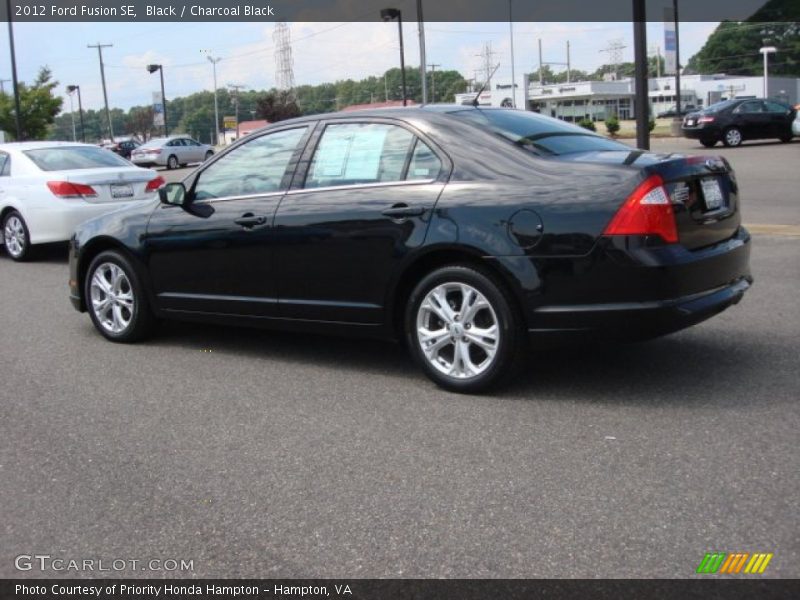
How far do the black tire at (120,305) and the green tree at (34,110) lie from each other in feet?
167

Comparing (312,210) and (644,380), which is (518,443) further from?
(312,210)

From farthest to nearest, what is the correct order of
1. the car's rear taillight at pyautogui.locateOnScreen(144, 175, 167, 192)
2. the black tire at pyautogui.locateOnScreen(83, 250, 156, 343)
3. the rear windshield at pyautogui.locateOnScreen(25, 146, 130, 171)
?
the rear windshield at pyautogui.locateOnScreen(25, 146, 130, 171) → the car's rear taillight at pyautogui.locateOnScreen(144, 175, 167, 192) → the black tire at pyautogui.locateOnScreen(83, 250, 156, 343)

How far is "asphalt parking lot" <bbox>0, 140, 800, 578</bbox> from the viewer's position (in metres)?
3.35

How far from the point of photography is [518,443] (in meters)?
4.39

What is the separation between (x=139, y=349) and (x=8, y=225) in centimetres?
635

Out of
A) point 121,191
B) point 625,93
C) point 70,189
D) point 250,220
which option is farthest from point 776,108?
point 625,93

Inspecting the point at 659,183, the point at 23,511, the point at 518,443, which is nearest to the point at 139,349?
the point at 23,511

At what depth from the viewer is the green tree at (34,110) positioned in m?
54.8

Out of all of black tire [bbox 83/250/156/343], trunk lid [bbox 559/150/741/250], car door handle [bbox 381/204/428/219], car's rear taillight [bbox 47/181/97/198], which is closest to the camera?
trunk lid [bbox 559/150/741/250]

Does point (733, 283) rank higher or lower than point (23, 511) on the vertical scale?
higher

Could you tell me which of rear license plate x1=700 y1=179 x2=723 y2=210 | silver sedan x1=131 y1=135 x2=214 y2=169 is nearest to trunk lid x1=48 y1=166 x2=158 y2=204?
rear license plate x1=700 y1=179 x2=723 y2=210

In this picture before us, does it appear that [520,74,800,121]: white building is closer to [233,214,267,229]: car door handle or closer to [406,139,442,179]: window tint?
[233,214,267,229]: car door handle

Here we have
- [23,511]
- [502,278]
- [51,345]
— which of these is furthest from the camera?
[51,345]

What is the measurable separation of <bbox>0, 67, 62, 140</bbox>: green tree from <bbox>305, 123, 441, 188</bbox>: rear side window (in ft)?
172
